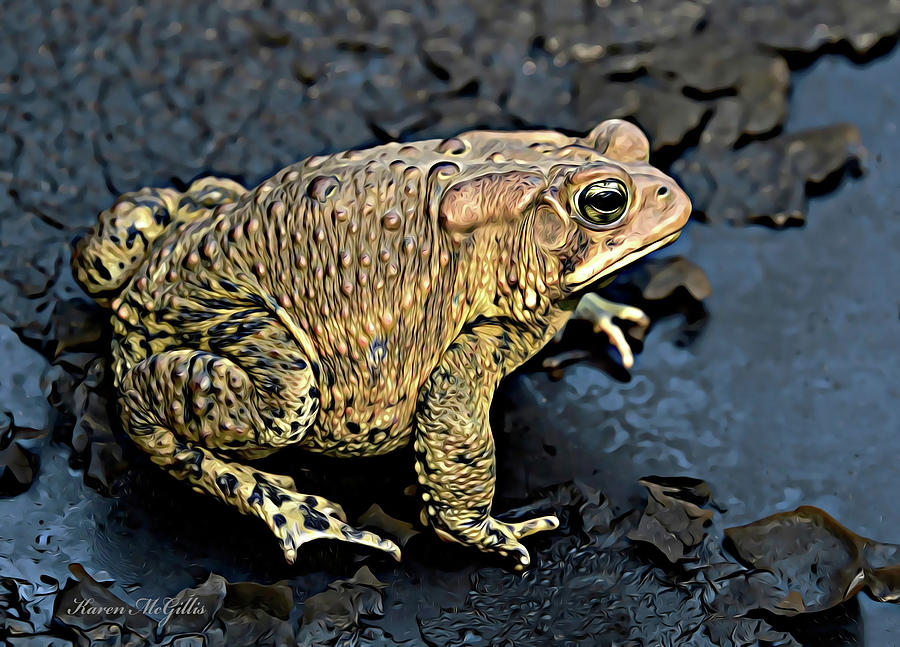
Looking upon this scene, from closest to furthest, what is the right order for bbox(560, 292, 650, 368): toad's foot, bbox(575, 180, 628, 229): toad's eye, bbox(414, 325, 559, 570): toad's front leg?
bbox(575, 180, 628, 229): toad's eye
bbox(414, 325, 559, 570): toad's front leg
bbox(560, 292, 650, 368): toad's foot

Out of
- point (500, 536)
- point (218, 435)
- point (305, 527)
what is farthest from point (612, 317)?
point (218, 435)

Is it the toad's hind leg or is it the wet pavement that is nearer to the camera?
the toad's hind leg

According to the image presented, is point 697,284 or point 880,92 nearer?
point 697,284

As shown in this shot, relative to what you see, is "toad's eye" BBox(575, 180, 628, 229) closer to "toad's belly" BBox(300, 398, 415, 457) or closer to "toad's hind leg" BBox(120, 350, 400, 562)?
"toad's belly" BBox(300, 398, 415, 457)

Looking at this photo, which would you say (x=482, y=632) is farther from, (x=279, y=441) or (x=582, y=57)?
(x=582, y=57)

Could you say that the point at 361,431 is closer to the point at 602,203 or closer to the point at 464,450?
the point at 464,450

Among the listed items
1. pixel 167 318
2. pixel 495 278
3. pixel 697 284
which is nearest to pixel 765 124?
pixel 697 284
